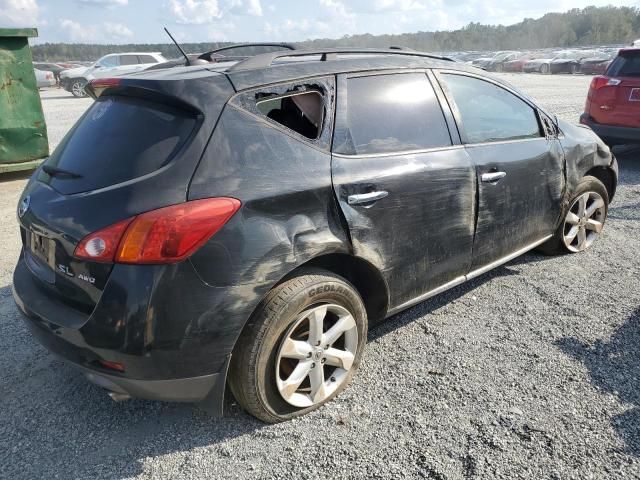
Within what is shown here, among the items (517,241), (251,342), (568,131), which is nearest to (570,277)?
(517,241)

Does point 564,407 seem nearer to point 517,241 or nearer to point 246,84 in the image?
point 517,241

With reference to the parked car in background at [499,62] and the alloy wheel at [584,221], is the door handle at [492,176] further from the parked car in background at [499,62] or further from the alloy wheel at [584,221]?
the parked car in background at [499,62]

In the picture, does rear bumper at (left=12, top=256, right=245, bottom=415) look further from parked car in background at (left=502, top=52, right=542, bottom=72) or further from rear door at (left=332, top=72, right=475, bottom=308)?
parked car in background at (left=502, top=52, right=542, bottom=72)

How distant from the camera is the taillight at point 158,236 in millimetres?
2061

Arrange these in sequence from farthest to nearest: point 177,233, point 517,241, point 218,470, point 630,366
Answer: point 517,241 → point 630,366 → point 218,470 → point 177,233

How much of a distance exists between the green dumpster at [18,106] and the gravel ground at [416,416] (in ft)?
14.1

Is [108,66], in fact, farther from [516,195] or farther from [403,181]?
[403,181]

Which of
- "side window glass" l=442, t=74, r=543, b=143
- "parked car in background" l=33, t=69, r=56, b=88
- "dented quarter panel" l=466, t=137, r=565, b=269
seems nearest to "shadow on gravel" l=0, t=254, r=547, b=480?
"dented quarter panel" l=466, t=137, r=565, b=269

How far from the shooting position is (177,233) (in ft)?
6.81

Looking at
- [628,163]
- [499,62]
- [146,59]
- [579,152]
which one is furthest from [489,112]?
[499,62]

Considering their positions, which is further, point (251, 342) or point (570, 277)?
point (570, 277)

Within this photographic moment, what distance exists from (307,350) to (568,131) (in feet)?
9.87

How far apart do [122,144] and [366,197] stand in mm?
1174

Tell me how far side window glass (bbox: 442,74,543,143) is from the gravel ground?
1213 mm
